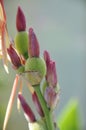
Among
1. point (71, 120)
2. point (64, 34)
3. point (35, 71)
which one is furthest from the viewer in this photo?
point (64, 34)

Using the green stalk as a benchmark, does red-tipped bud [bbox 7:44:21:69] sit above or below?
above

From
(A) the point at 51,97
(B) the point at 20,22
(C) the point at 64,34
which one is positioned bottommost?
(C) the point at 64,34

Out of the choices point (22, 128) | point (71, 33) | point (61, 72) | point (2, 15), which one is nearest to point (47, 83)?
point (2, 15)

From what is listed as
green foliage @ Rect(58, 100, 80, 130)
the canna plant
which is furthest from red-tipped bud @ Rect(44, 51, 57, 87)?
green foliage @ Rect(58, 100, 80, 130)

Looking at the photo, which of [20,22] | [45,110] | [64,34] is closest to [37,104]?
[45,110]

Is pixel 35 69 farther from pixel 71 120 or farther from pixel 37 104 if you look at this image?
pixel 71 120

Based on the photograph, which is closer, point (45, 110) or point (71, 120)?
point (45, 110)

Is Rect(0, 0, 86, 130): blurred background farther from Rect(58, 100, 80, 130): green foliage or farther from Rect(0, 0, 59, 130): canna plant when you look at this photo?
Rect(0, 0, 59, 130): canna plant

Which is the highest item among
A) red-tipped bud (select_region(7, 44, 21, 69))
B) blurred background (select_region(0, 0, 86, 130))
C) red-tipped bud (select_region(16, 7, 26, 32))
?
red-tipped bud (select_region(16, 7, 26, 32))
